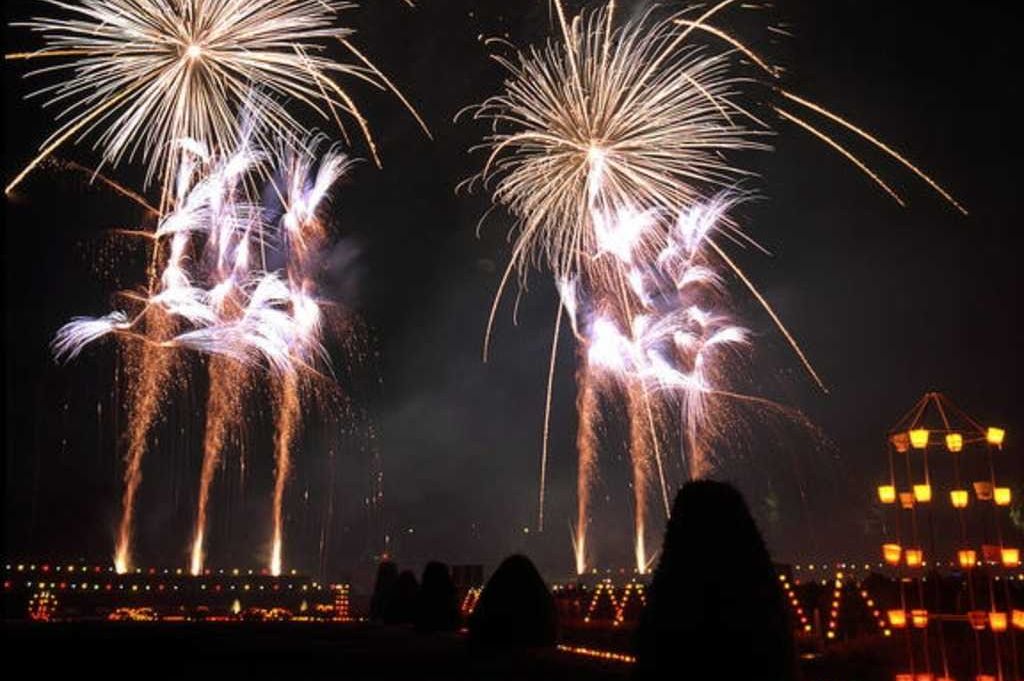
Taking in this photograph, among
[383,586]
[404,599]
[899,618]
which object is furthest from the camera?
[383,586]

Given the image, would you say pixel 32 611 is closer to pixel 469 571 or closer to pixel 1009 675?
pixel 469 571


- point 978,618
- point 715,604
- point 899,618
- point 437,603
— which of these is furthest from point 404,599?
point 715,604

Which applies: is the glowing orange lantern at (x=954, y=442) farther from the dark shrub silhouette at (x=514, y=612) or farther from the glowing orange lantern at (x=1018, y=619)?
the dark shrub silhouette at (x=514, y=612)

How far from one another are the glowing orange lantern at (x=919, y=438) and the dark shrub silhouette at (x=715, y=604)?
7852 millimetres

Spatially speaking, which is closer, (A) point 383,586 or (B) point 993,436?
(B) point 993,436

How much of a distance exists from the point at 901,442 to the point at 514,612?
995cm

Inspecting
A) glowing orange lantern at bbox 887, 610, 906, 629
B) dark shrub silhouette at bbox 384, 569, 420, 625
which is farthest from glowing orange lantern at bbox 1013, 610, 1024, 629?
dark shrub silhouette at bbox 384, 569, 420, 625

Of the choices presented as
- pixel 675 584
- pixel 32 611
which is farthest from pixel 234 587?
pixel 675 584

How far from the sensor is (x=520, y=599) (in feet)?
75.3

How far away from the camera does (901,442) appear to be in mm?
17547

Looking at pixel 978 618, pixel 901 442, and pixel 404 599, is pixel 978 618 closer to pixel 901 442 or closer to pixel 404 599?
pixel 901 442

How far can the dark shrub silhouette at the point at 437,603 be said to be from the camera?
103 feet

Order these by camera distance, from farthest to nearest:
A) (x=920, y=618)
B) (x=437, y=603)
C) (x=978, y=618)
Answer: (x=437, y=603) → (x=920, y=618) → (x=978, y=618)

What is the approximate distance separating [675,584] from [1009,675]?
39.9ft
